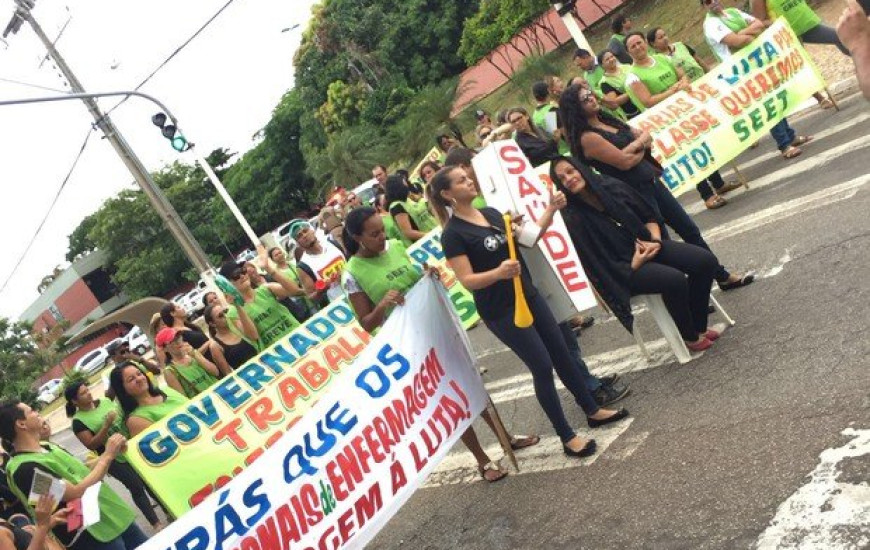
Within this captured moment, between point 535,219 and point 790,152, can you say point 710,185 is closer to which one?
point 790,152

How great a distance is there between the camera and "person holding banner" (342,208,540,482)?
4887 millimetres

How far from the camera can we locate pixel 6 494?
5531 mm

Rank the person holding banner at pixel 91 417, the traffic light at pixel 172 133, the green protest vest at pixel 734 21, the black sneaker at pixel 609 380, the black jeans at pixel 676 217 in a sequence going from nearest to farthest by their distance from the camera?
1. the black sneaker at pixel 609 380
2. the black jeans at pixel 676 217
3. the person holding banner at pixel 91 417
4. the green protest vest at pixel 734 21
5. the traffic light at pixel 172 133

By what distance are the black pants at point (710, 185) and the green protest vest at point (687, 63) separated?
120cm

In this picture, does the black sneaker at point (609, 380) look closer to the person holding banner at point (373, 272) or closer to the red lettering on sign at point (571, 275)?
the red lettering on sign at point (571, 275)

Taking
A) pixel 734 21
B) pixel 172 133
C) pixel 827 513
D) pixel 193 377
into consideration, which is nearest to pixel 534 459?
pixel 827 513

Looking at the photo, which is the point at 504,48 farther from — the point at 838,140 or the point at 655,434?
the point at 655,434

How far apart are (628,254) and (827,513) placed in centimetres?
238

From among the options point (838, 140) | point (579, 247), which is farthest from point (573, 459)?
point (838, 140)

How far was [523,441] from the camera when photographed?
548 cm

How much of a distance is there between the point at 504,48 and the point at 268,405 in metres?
36.4

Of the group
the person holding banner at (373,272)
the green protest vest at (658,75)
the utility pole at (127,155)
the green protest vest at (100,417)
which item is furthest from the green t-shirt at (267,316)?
the utility pole at (127,155)

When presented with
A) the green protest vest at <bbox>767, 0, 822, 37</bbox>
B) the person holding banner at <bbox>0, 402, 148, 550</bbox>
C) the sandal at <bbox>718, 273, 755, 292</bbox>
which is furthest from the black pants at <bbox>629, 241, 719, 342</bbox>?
the green protest vest at <bbox>767, 0, 822, 37</bbox>

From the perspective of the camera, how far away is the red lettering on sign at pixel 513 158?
5664 millimetres
